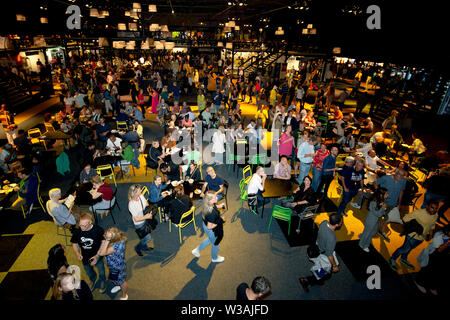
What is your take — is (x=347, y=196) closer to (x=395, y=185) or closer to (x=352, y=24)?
(x=395, y=185)

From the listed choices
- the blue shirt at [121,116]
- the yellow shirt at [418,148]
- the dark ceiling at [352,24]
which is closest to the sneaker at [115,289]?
the blue shirt at [121,116]

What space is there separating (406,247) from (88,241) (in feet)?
19.7

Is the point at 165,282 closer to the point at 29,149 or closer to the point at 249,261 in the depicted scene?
the point at 249,261

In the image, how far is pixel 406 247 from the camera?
4.62 metres

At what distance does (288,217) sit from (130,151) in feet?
16.6

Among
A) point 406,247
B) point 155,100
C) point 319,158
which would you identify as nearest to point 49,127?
point 155,100

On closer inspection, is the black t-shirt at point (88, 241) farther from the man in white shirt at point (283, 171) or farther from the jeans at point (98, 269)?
the man in white shirt at point (283, 171)

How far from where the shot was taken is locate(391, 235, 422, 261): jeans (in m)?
4.48

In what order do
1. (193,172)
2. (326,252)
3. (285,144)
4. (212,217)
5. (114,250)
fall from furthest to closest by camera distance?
1. (285,144)
2. (193,172)
3. (212,217)
4. (326,252)
5. (114,250)

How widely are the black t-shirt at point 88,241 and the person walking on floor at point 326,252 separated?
3.63 metres

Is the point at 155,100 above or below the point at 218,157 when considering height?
above

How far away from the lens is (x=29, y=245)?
16.9ft

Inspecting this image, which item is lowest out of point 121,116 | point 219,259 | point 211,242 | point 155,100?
point 219,259
